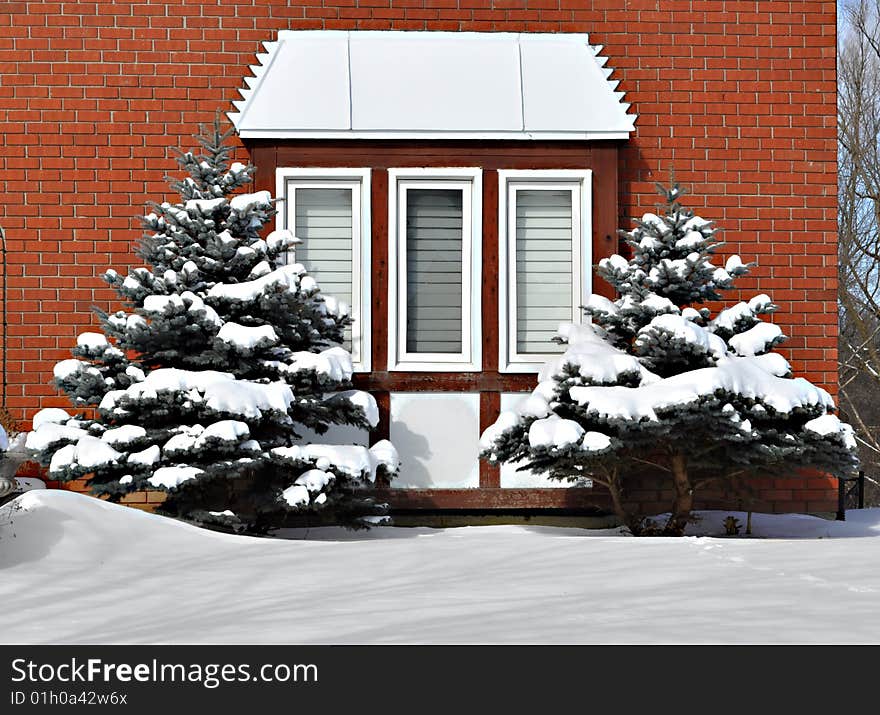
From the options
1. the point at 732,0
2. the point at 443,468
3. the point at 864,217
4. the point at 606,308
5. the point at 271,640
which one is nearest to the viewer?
the point at 271,640

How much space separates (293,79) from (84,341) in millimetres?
3230

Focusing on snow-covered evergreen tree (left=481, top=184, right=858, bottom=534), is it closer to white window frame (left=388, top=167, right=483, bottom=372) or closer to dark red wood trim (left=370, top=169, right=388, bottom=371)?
white window frame (left=388, top=167, right=483, bottom=372)

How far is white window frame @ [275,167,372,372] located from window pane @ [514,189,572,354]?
4.68ft

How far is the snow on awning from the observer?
10344 millimetres

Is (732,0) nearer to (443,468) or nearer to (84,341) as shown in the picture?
(443,468)

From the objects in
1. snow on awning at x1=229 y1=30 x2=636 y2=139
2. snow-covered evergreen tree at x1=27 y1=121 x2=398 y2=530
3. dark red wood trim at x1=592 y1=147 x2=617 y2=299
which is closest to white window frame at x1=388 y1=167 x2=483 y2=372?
snow on awning at x1=229 y1=30 x2=636 y2=139

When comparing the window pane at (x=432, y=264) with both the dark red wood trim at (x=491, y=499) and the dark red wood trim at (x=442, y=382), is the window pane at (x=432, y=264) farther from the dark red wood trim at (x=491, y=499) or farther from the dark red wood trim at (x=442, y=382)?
the dark red wood trim at (x=491, y=499)

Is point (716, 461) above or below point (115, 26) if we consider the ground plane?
below

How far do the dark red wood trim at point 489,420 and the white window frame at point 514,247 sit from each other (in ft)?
1.08

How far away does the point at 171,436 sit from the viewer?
28.8 ft

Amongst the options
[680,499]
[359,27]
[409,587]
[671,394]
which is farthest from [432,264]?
[409,587]

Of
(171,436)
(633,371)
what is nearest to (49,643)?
(171,436)

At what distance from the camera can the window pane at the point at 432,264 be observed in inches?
416

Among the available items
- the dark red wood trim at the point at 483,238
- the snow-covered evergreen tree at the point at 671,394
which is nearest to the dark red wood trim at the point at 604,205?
the dark red wood trim at the point at 483,238
